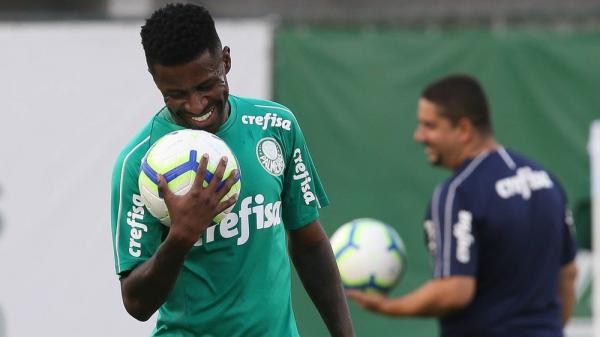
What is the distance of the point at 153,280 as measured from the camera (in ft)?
13.1

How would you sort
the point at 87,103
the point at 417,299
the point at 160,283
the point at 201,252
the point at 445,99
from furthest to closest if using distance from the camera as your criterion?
the point at 87,103 → the point at 445,99 → the point at 417,299 → the point at 201,252 → the point at 160,283

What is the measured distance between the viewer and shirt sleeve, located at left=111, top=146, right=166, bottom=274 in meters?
4.14

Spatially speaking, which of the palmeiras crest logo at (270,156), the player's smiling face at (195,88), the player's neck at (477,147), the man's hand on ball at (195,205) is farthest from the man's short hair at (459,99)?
the man's hand on ball at (195,205)

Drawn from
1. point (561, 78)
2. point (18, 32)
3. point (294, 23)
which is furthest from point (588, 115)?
point (18, 32)

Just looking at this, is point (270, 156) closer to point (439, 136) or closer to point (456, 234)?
point (456, 234)

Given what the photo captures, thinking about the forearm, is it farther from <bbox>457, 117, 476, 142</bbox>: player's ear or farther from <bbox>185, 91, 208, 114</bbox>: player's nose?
<bbox>457, 117, 476, 142</bbox>: player's ear

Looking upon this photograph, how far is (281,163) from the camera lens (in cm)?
443

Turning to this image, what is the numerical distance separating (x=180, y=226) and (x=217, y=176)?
204 mm

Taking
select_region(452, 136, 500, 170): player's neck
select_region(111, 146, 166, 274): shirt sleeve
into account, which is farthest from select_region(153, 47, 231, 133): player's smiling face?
select_region(452, 136, 500, 170): player's neck

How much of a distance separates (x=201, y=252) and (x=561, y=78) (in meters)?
6.09

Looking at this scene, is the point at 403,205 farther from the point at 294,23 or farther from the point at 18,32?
the point at 18,32

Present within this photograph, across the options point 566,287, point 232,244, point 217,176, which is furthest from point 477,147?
point 217,176

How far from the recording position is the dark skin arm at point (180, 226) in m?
3.87

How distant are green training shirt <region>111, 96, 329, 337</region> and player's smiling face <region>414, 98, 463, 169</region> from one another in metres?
2.16
